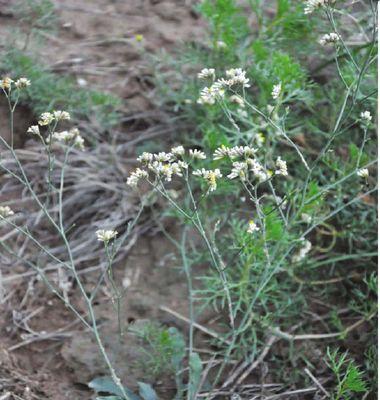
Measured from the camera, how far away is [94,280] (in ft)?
10.7

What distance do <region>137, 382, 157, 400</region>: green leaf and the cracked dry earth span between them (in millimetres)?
171

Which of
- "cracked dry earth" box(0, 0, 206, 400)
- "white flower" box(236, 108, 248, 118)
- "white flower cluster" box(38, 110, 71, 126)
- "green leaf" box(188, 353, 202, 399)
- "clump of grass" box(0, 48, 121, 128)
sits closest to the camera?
"white flower cluster" box(38, 110, 71, 126)

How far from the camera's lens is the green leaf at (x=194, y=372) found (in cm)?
248

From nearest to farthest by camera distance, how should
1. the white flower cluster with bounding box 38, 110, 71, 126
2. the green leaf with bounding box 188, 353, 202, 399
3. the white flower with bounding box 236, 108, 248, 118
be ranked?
1. the white flower cluster with bounding box 38, 110, 71, 126
2. the green leaf with bounding box 188, 353, 202, 399
3. the white flower with bounding box 236, 108, 248, 118

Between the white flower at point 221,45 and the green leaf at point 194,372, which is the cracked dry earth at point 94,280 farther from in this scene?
the white flower at point 221,45

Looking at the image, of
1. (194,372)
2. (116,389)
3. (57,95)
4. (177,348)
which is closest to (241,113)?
(57,95)

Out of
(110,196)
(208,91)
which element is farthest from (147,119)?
(208,91)

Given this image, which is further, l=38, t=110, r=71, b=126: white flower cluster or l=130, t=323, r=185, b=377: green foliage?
l=130, t=323, r=185, b=377: green foliage

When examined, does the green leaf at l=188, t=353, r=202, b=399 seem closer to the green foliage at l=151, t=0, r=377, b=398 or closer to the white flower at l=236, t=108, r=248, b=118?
the green foliage at l=151, t=0, r=377, b=398

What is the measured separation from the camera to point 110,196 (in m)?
3.53

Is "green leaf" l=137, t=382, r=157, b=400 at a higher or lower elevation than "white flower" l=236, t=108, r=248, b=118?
lower

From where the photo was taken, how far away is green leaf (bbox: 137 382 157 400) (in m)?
2.56

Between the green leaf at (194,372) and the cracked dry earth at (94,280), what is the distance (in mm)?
244

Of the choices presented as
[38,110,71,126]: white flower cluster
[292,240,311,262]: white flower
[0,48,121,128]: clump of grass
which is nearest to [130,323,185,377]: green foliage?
[292,240,311,262]: white flower
